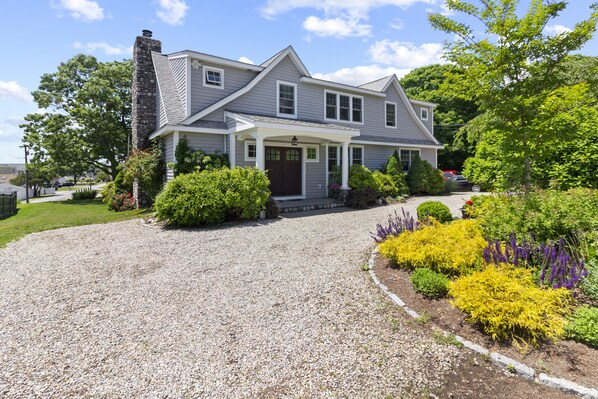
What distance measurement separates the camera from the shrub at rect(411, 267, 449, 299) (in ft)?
13.3

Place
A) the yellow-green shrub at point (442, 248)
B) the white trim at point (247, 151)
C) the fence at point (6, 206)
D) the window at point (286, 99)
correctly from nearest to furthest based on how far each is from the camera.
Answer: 1. the yellow-green shrub at point (442, 248)
2. the white trim at point (247, 151)
3. the window at point (286, 99)
4. the fence at point (6, 206)

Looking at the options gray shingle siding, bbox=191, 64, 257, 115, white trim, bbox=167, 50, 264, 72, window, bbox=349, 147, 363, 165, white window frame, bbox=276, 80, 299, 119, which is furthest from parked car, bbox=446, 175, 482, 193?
gray shingle siding, bbox=191, 64, 257, 115

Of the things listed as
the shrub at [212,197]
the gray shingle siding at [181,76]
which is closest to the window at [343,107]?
the gray shingle siding at [181,76]

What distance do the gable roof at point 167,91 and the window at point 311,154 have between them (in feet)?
19.0

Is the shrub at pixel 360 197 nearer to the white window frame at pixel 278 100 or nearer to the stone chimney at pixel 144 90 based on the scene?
the white window frame at pixel 278 100

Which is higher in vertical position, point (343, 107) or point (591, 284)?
point (343, 107)

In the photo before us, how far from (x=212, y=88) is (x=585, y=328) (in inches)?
522

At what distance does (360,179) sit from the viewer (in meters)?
13.6

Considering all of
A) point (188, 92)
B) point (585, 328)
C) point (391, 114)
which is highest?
point (391, 114)

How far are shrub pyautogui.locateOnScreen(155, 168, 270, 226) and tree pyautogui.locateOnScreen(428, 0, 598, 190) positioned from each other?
621cm

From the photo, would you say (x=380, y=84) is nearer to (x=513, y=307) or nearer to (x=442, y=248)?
(x=442, y=248)

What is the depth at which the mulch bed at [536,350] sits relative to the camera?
272cm

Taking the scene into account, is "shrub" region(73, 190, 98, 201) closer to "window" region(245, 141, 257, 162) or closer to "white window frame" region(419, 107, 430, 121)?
"window" region(245, 141, 257, 162)

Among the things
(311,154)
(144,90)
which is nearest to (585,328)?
(311,154)
